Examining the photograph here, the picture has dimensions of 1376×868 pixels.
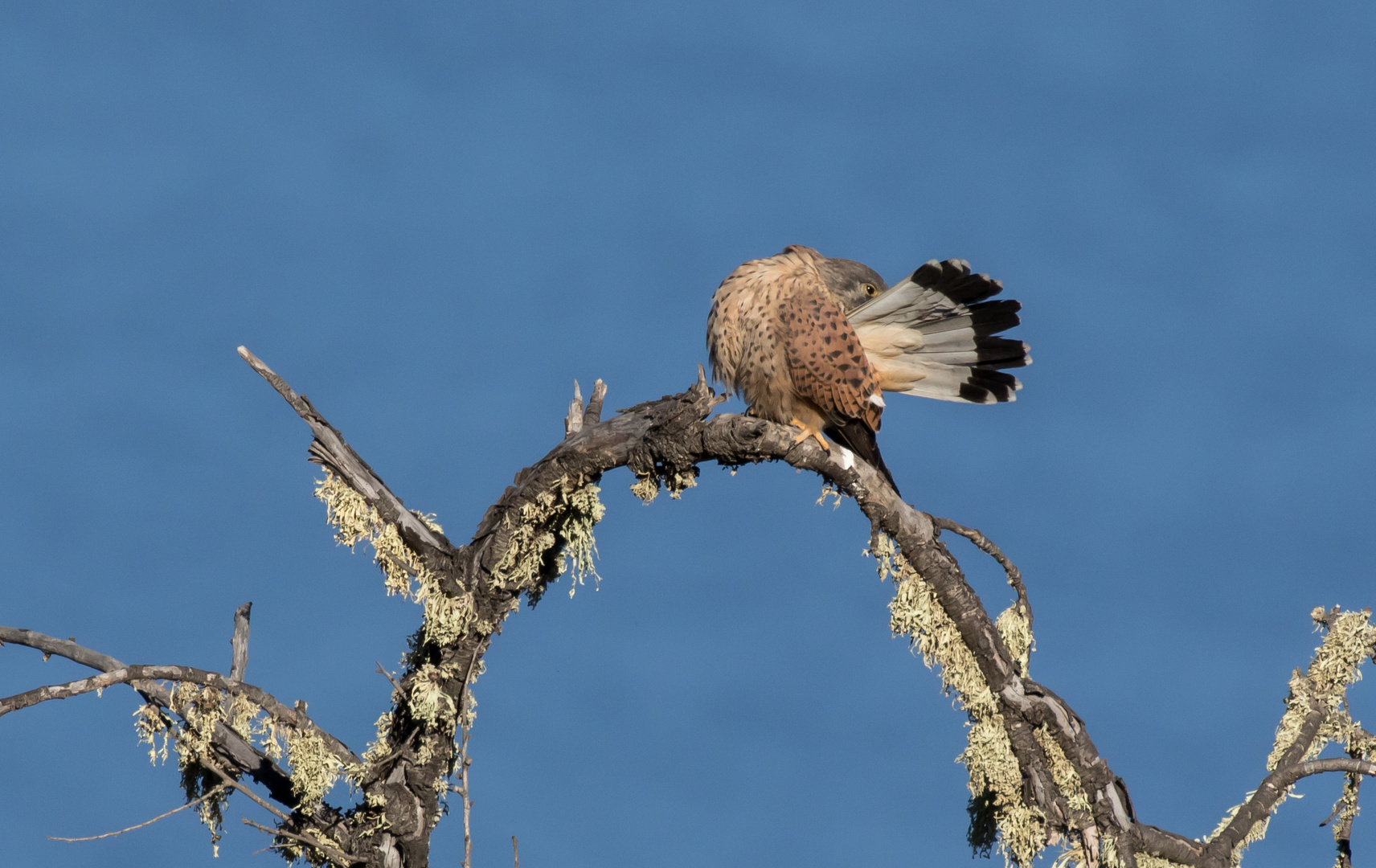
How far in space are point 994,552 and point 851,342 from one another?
0.91 metres

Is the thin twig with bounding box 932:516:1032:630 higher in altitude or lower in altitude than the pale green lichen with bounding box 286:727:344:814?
higher

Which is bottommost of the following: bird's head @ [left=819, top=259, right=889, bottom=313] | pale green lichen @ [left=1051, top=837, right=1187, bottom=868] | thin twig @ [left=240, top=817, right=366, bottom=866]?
pale green lichen @ [left=1051, top=837, right=1187, bottom=868]

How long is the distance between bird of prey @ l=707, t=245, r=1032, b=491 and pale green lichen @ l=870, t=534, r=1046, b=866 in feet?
1.33

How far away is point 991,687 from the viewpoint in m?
3.96

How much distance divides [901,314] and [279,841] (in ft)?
9.52

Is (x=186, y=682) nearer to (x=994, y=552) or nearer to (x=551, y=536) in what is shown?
(x=551, y=536)

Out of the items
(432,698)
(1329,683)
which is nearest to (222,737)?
(432,698)

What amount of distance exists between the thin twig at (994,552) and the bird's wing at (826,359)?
22.6 inches

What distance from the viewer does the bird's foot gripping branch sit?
3.88 metres

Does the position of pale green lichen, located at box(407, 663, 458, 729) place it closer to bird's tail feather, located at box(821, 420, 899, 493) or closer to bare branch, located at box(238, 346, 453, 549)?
bare branch, located at box(238, 346, 453, 549)

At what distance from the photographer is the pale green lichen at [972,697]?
12.9ft

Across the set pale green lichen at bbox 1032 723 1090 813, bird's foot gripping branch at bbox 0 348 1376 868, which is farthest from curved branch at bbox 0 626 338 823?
pale green lichen at bbox 1032 723 1090 813

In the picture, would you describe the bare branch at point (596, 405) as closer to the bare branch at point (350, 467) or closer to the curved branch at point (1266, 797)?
the bare branch at point (350, 467)

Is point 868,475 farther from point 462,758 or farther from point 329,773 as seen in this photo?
point 329,773
